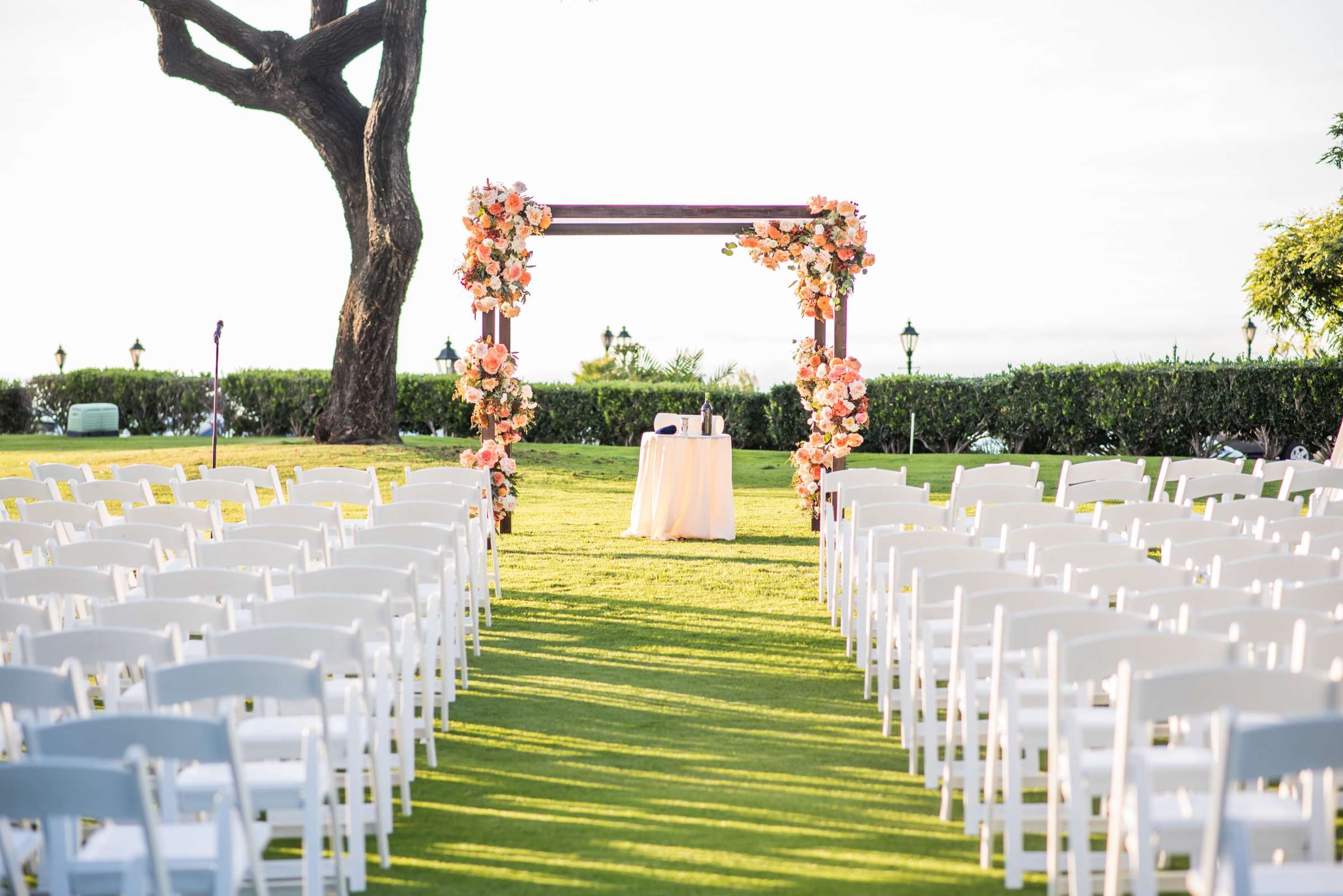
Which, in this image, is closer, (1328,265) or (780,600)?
(780,600)

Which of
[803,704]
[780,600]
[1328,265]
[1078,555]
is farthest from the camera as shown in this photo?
[1328,265]

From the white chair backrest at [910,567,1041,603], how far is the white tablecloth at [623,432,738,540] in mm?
6104

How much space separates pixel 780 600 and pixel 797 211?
4.51 metres

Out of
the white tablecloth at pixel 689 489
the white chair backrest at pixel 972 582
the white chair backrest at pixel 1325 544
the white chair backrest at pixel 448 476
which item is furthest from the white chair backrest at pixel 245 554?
the white tablecloth at pixel 689 489

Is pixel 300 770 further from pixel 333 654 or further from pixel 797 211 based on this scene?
pixel 797 211

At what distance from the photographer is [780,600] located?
312 inches

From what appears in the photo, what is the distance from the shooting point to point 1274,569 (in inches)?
171

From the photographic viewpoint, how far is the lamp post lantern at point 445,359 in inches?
860

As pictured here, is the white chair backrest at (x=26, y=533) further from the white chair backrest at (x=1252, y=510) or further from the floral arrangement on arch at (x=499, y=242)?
the white chair backrest at (x=1252, y=510)

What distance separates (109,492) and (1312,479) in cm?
812

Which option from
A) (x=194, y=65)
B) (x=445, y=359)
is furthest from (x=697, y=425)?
(x=445, y=359)

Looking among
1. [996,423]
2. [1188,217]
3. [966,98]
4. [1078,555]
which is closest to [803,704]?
[1078,555]

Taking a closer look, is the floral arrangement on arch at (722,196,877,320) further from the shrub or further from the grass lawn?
the shrub

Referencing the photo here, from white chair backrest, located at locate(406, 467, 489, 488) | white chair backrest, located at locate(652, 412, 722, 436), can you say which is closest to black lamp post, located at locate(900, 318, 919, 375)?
white chair backrest, located at locate(652, 412, 722, 436)
